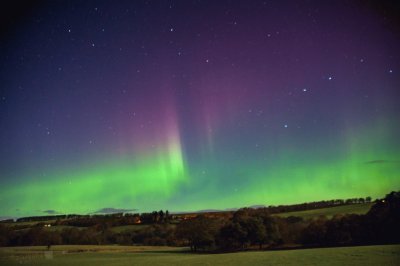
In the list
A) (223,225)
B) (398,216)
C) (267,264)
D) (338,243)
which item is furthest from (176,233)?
(267,264)

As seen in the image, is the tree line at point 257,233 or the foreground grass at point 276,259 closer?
the foreground grass at point 276,259

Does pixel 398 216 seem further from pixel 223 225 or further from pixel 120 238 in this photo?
pixel 120 238

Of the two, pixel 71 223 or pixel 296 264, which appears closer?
pixel 296 264

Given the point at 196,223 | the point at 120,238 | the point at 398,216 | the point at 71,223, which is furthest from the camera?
the point at 71,223

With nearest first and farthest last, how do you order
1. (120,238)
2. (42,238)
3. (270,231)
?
(270,231)
(42,238)
(120,238)

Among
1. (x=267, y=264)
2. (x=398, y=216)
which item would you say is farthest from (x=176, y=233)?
(x=267, y=264)

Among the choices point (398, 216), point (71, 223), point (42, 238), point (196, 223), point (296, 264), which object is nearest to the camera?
point (296, 264)

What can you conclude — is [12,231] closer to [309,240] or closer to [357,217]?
[309,240]

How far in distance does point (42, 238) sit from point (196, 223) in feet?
138

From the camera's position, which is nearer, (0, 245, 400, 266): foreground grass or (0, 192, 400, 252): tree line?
(0, 245, 400, 266): foreground grass

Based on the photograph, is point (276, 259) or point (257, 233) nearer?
point (276, 259)

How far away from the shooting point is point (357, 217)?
7738cm

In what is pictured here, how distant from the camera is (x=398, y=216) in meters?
68.8

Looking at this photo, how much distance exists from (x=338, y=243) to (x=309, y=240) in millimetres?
6930
